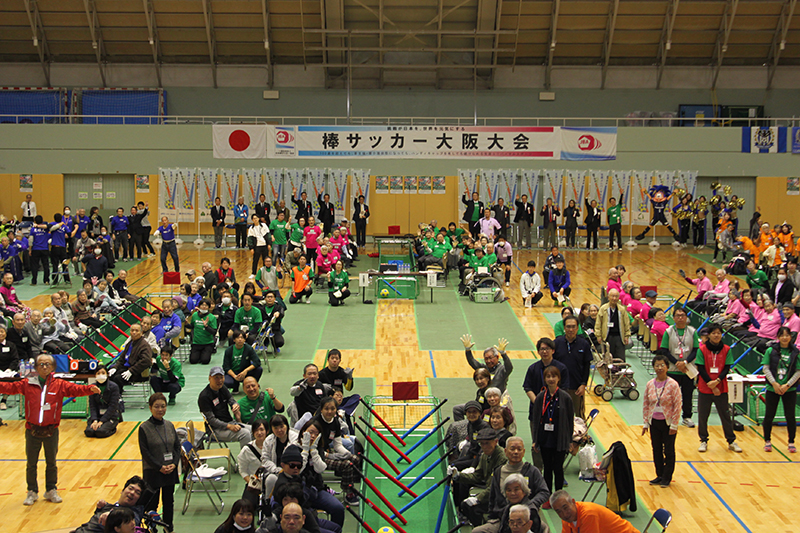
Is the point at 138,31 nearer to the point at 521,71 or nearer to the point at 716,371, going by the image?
the point at 521,71

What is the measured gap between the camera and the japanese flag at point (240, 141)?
96.3 ft

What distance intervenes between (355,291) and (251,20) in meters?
15.4

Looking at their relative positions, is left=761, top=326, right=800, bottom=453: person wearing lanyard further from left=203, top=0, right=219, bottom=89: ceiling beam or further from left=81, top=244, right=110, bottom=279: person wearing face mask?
left=203, top=0, right=219, bottom=89: ceiling beam

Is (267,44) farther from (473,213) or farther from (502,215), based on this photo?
(502,215)

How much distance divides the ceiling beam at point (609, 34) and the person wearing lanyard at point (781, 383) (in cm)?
2242

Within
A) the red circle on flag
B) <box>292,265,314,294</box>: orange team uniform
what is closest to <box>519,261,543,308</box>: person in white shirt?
<box>292,265,314,294</box>: orange team uniform

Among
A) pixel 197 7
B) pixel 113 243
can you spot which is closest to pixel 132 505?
pixel 113 243

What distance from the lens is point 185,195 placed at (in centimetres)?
2942

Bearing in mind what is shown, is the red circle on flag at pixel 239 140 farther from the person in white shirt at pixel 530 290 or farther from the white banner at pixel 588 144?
the person in white shirt at pixel 530 290

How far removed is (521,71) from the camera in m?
33.3

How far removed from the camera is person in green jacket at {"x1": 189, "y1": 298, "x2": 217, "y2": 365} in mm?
14422

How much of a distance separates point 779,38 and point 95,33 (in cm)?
2785

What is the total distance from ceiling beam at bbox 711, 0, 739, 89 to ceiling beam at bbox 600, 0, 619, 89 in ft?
14.2

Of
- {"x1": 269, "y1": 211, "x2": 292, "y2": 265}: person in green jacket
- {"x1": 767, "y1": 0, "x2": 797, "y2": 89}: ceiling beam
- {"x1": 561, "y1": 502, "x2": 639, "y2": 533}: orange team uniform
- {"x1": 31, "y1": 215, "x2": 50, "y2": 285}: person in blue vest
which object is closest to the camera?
{"x1": 561, "y1": 502, "x2": 639, "y2": 533}: orange team uniform
